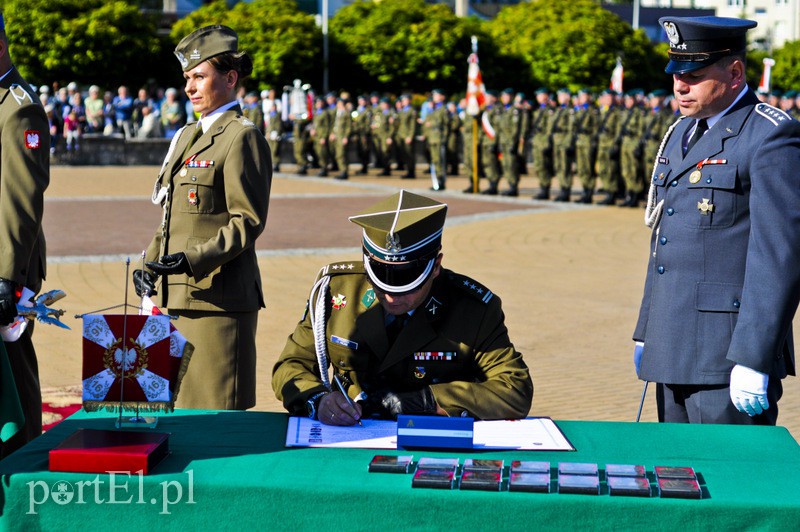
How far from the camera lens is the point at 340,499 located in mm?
2787

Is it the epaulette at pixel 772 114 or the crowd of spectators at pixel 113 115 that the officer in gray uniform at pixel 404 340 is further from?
the crowd of spectators at pixel 113 115

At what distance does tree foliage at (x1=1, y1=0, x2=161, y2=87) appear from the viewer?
3544cm

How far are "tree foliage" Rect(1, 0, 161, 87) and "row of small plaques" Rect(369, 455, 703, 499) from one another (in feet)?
112

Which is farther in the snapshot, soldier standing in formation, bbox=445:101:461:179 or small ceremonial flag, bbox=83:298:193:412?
soldier standing in formation, bbox=445:101:461:179

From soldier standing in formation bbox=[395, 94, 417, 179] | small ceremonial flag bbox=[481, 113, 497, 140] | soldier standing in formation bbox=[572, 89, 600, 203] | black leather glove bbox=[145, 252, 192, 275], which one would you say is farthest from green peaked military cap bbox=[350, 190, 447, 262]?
soldier standing in formation bbox=[395, 94, 417, 179]

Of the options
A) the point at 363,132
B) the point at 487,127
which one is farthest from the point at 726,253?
the point at 363,132

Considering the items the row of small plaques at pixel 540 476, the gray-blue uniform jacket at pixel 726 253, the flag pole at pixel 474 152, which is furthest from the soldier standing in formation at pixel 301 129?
the row of small plaques at pixel 540 476

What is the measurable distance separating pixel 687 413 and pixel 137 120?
92.0 ft

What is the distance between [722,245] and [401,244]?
3.71 ft

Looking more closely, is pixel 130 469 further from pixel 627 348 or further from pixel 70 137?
pixel 70 137

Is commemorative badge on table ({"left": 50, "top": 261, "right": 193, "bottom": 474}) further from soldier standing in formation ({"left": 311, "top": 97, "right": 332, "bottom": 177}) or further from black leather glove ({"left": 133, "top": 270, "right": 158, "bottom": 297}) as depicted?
soldier standing in formation ({"left": 311, "top": 97, "right": 332, "bottom": 177})

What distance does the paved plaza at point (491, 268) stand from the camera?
7098mm

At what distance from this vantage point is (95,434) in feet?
10.3

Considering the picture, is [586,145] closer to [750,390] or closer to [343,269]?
[343,269]
